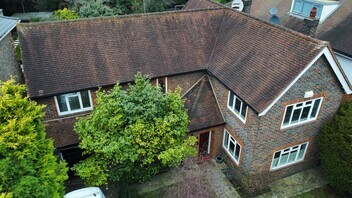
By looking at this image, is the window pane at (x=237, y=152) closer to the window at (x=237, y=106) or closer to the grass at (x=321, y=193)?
the window at (x=237, y=106)

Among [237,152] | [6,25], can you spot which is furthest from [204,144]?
[6,25]

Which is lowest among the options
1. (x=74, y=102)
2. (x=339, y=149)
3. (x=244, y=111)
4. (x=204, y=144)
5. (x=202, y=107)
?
(x=204, y=144)

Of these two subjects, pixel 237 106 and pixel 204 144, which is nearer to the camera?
pixel 237 106

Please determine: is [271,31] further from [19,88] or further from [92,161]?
[19,88]

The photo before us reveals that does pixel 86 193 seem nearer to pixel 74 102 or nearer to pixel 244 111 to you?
pixel 74 102

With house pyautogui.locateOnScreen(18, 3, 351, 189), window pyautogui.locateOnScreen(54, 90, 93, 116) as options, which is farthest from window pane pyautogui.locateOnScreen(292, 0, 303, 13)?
window pyautogui.locateOnScreen(54, 90, 93, 116)

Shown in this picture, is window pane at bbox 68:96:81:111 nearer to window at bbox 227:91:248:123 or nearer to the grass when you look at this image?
window at bbox 227:91:248:123
